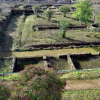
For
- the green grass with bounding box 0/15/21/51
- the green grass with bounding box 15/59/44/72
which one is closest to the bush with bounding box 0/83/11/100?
the green grass with bounding box 15/59/44/72

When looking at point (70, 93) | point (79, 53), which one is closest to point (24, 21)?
point (79, 53)

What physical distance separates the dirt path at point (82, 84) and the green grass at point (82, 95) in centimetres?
47

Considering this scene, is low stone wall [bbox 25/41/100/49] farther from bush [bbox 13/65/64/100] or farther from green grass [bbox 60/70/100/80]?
bush [bbox 13/65/64/100]

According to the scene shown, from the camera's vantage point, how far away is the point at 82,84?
11523mm

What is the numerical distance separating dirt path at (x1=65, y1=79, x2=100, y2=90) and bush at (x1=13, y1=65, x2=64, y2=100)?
3456 mm

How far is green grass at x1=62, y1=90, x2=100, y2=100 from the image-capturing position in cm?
1013

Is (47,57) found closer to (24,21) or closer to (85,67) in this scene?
(85,67)

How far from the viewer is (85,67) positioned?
1627 cm

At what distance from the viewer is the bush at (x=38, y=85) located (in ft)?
22.9

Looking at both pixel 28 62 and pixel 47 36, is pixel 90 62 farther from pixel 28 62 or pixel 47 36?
pixel 47 36

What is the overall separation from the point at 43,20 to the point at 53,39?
9.32m

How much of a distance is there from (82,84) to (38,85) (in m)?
5.70

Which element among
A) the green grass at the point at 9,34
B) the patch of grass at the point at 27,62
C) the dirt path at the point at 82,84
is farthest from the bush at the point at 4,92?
the green grass at the point at 9,34

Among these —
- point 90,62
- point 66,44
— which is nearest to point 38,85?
point 90,62
